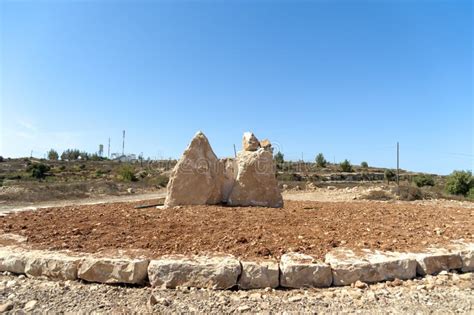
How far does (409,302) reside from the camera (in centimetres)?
340

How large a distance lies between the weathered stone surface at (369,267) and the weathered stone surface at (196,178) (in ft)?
15.5

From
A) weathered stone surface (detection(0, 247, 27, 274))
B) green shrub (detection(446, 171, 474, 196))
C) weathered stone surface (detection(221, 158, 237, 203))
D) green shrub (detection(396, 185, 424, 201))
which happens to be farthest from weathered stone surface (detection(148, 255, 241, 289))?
green shrub (detection(446, 171, 474, 196))

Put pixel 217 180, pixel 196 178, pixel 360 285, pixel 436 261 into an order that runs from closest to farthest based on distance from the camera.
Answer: pixel 360 285 < pixel 436 261 < pixel 196 178 < pixel 217 180

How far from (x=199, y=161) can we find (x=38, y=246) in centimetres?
441

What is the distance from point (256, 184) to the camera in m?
8.66

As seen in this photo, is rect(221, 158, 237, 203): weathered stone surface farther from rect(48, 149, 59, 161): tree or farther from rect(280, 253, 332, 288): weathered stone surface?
rect(48, 149, 59, 161): tree

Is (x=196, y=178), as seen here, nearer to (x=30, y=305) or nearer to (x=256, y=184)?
(x=256, y=184)

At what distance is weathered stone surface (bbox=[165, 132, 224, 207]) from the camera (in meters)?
8.21

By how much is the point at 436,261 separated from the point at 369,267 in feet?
3.55

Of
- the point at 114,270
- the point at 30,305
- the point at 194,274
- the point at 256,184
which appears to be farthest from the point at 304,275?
the point at 256,184

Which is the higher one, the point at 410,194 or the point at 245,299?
the point at 410,194

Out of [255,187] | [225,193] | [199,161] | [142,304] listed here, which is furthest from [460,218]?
[142,304]

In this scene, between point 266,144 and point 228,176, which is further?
point 266,144

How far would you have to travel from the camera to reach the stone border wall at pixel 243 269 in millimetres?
3768
